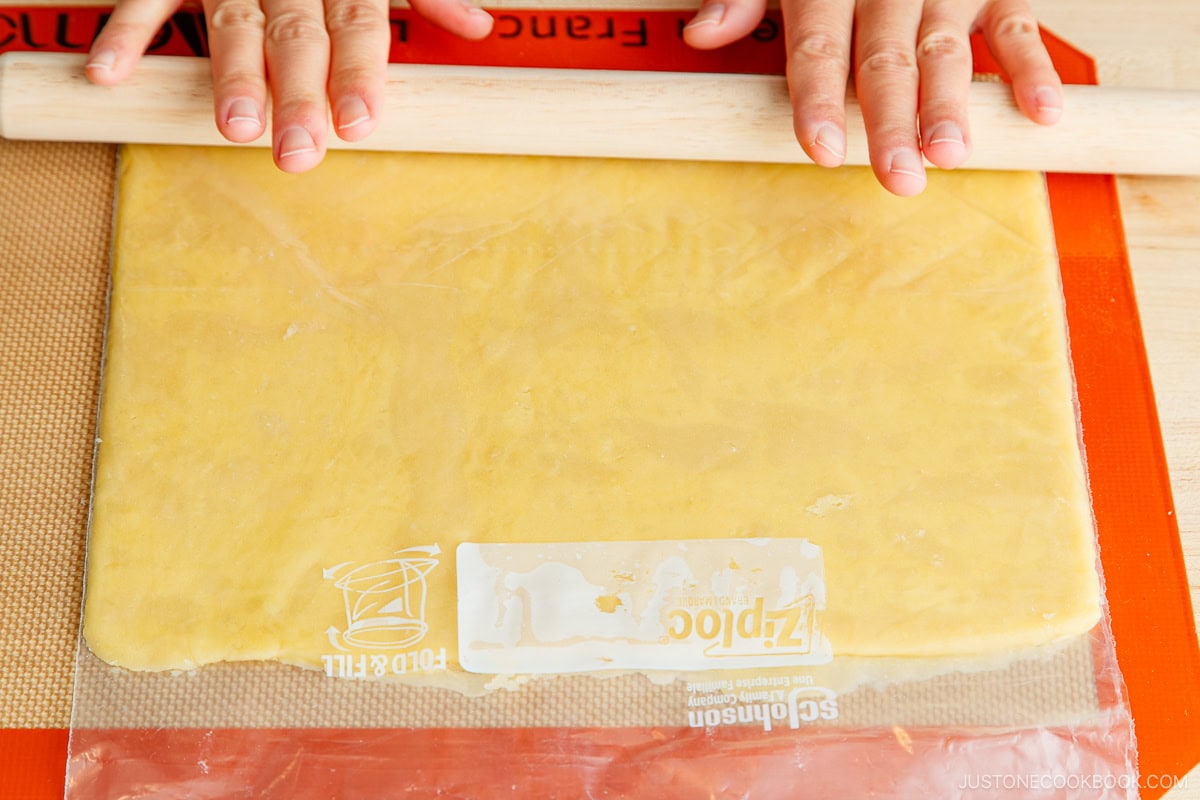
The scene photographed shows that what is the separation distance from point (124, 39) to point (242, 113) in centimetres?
20

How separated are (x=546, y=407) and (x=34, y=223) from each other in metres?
0.60

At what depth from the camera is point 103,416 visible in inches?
33.6

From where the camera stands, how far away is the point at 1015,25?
98 centimetres

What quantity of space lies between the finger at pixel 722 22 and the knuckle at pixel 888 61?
182 millimetres

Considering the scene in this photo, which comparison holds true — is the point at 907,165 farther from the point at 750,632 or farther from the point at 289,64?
the point at 289,64

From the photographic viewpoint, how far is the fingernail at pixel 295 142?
32.3 inches

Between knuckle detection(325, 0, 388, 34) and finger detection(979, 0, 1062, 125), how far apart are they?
67 centimetres

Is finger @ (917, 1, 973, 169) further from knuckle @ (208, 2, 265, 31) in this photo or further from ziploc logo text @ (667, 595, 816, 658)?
knuckle @ (208, 2, 265, 31)

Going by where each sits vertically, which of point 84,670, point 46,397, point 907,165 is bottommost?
point 84,670

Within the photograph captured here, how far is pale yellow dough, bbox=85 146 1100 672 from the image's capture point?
2.67 feet

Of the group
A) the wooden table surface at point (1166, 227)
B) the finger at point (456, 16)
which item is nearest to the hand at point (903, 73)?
the wooden table surface at point (1166, 227)

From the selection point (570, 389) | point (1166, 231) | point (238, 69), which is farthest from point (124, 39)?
point (1166, 231)

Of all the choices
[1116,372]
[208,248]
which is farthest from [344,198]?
[1116,372]

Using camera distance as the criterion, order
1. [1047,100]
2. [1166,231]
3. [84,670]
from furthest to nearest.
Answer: [1166,231], [1047,100], [84,670]
